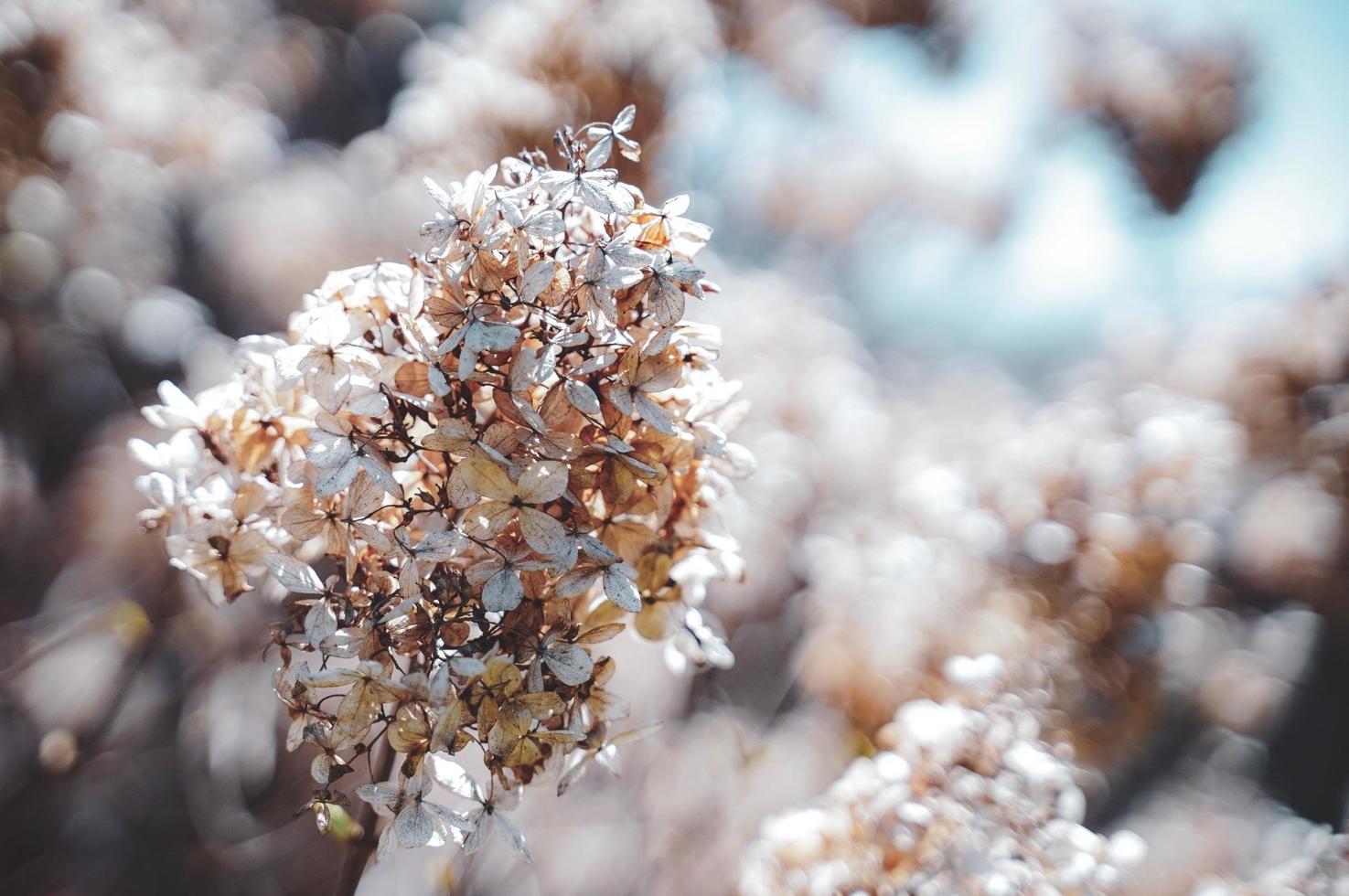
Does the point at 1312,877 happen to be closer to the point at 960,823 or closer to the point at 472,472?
the point at 960,823

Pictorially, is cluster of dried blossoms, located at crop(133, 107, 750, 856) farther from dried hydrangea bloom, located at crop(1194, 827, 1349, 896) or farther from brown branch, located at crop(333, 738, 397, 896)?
dried hydrangea bloom, located at crop(1194, 827, 1349, 896)

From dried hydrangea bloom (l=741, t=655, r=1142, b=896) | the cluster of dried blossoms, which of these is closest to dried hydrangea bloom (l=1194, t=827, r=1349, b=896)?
dried hydrangea bloom (l=741, t=655, r=1142, b=896)

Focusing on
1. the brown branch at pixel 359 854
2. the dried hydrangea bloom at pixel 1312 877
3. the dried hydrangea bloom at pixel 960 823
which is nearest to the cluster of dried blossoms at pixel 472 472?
the brown branch at pixel 359 854

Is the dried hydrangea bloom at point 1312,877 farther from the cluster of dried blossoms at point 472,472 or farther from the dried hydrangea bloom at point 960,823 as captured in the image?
the cluster of dried blossoms at point 472,472

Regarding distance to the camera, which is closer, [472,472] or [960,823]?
[472,472]

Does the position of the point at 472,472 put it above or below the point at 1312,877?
above

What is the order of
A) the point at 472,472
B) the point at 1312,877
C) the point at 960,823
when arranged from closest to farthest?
1. the point at 472,472
2. the point at 960,823
3. the point at 1312,877

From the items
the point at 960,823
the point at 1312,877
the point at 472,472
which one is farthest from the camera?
the point at 1312,877

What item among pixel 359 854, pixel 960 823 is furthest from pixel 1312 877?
pixel 359 854
